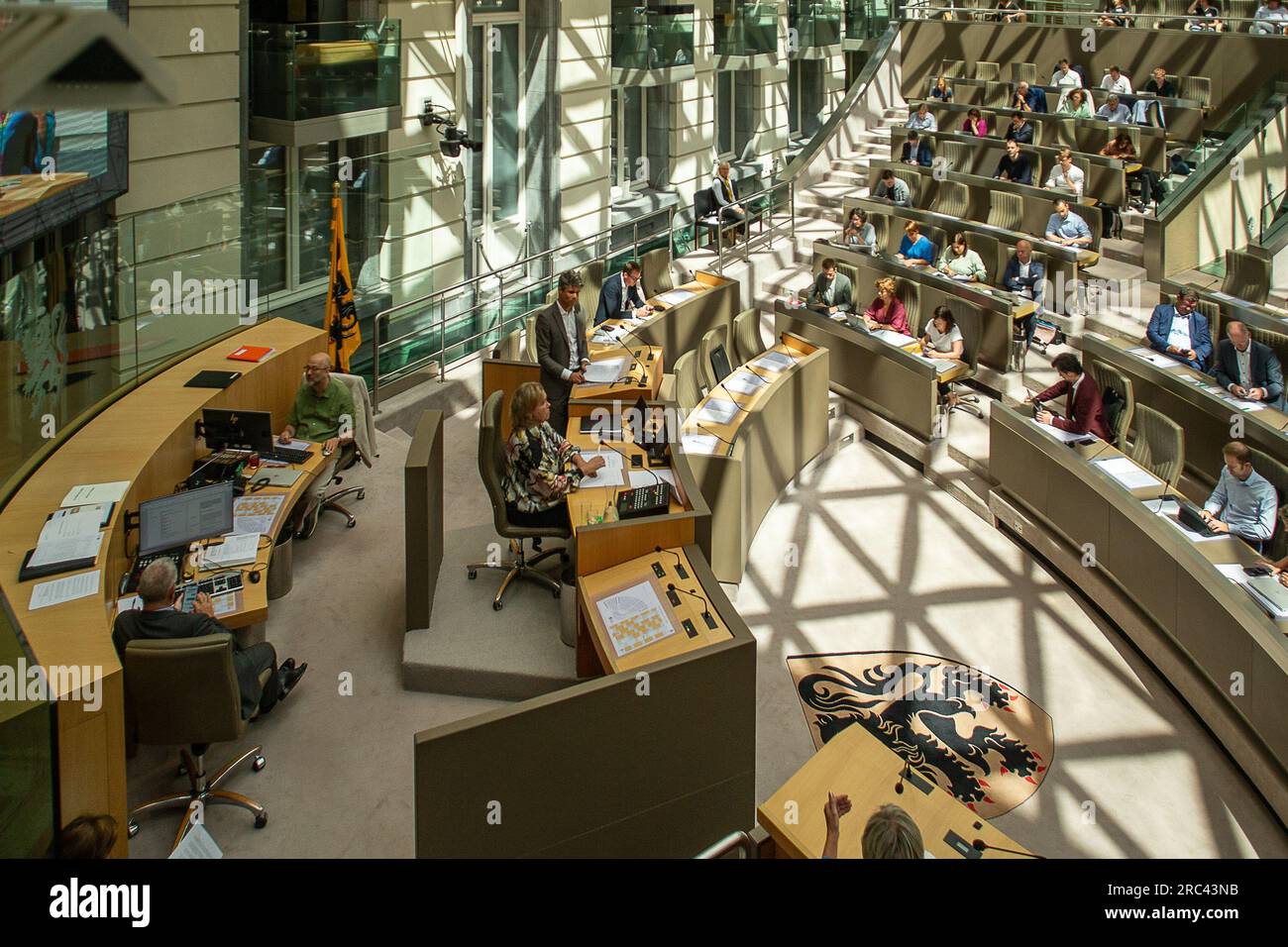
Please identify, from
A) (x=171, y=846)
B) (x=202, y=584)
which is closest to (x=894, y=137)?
(x=202, y=584)

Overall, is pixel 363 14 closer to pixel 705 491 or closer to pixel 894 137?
pixel 705 491

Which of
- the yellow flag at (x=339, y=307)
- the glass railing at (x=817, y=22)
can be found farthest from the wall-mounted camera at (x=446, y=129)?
the glass railing at (x=817, y=22)

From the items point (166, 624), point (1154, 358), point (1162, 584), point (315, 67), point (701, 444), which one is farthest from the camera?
point (315, 67)

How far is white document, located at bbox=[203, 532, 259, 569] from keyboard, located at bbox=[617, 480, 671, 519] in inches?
94.0

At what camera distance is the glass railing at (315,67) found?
13.2 m

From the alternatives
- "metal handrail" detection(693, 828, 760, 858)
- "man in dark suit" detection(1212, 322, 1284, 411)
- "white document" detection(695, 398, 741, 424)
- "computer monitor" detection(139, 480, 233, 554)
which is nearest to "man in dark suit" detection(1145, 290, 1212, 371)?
"man in dark suit" detection(1212, 322, 1284, 411)

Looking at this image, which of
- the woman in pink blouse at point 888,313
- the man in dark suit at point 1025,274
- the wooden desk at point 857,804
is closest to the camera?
the wooden desk at point 857,804

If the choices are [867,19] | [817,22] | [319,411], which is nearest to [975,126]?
[867,19]

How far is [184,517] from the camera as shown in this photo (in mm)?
7980

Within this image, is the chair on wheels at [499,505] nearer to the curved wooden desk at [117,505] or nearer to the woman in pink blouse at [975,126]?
the curved wooden desk at [117,505]

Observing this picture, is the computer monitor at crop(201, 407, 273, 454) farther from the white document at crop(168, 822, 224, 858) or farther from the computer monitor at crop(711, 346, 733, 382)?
the computer monitor at crop(711, 346, 733, 382)

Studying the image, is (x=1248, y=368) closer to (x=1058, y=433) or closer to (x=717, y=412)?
(x=1058, y=433)

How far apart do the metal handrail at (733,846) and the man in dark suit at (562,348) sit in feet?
19.8

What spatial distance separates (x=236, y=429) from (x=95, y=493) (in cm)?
159
